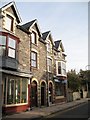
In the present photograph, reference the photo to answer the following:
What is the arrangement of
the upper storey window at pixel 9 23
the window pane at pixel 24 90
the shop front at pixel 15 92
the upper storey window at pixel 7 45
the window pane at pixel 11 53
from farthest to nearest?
the window pane at pixel 24 90 → the upper storey window at pixel 9 23 → the window pane at pixel 11 53 → the upper storey window at pixel 7 45 → the shop front at pixel 15 92

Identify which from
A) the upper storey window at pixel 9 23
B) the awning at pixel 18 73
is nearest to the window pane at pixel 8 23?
the upper storey window at pixel 9 23

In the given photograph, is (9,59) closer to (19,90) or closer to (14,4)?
(19,90)

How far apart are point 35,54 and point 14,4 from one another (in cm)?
623

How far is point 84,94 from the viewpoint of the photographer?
147 ft

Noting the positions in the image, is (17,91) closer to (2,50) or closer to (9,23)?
(2,50)

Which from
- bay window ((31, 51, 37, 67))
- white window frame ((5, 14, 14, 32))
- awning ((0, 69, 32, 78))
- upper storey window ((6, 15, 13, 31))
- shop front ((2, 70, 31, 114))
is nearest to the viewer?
awning ((0, 69, 32, 78))

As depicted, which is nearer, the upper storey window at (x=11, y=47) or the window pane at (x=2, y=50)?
the window pane at (x=2, y=50)

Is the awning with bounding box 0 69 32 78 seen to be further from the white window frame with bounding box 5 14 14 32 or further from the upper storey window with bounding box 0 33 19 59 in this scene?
the white window frame with bounding box 5 14 14 32

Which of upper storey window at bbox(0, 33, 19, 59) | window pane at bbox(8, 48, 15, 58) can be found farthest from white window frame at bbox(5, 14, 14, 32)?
window pane at bbox(8, 48, 15, 58)

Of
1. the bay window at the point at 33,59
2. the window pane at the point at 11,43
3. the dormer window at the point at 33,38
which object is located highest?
the dormer window at the point at 33,38

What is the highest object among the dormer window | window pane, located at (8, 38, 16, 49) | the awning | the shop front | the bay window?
the dormer window

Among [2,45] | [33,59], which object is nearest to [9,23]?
[2,45]

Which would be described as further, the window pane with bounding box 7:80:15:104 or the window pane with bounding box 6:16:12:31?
the window pane with bounding box 6:16:12:31

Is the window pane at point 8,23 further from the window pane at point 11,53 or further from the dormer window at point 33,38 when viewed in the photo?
the dormer window at point 33,38
